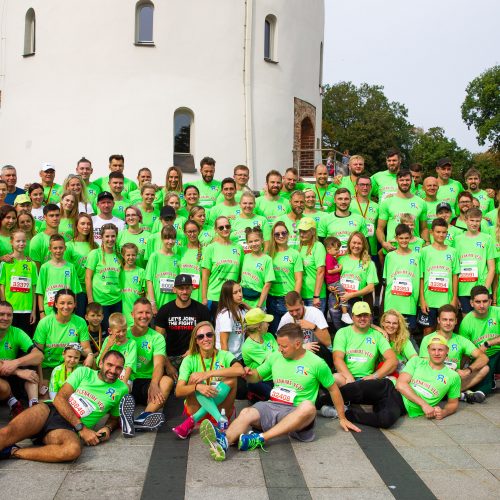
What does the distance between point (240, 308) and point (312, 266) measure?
145cm

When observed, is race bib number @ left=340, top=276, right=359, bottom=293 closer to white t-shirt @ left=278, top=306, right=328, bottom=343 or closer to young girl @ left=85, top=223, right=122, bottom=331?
white t-shirt @ left=278, top=306, right=328, bottom=343

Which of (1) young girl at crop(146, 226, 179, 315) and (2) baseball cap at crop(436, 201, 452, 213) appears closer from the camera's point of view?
(1) young girl at crop(146, 226, 179, 315)

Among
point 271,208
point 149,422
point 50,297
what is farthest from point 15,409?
point 271,208

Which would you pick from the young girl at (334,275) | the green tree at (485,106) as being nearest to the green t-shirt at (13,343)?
the young girl at (334,275)

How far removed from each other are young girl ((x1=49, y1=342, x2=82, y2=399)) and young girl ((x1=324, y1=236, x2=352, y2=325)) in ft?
11.5

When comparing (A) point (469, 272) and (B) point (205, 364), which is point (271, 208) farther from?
(B) point (205, 364)

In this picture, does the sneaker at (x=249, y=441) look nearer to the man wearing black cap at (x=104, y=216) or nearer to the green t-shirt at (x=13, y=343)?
the green t-shirt at (x=13, y=343)


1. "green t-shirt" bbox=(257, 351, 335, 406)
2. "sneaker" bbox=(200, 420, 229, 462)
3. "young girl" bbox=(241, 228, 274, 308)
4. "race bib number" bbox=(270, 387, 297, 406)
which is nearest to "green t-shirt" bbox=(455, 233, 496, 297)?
"young girl" bbox=(241, 228, 274, 308)

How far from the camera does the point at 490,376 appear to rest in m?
9.05

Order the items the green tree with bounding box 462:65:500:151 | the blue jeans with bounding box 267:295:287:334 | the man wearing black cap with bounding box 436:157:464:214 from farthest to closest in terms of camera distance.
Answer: the green tree with bounding box 462:65:500:151
the man wearing black cap with bounding box 436:157:464:214
the blue jeans with bounding box 267:295:287:334

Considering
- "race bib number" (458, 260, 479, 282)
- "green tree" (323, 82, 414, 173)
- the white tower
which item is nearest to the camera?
"race bib number" (458, 260, 479, 282)

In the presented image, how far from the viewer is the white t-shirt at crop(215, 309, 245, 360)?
8.55 meters

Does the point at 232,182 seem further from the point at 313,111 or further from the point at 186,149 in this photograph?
the point at 313,111

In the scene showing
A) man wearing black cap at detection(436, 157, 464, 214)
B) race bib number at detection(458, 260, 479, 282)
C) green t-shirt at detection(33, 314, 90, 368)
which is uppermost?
man wearing black cap at detection(436, 157, 464, 214)
